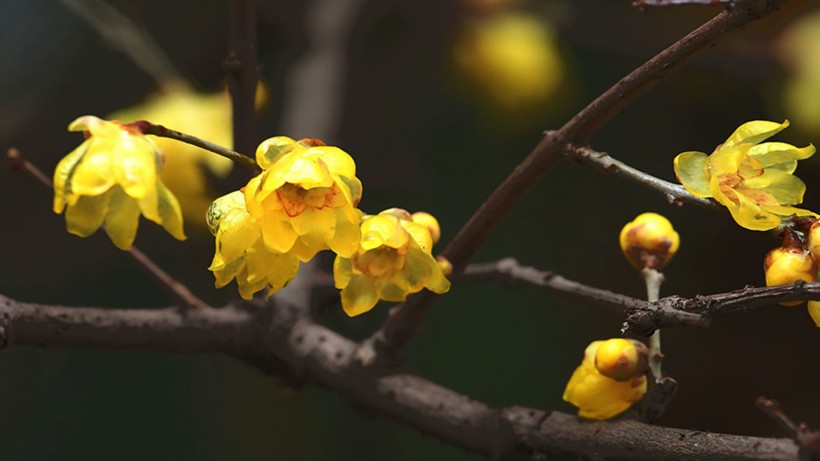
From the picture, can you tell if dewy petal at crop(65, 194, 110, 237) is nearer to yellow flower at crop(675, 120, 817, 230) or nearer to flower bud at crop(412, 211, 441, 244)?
flower bud at crop(412, 211, 441, 244)

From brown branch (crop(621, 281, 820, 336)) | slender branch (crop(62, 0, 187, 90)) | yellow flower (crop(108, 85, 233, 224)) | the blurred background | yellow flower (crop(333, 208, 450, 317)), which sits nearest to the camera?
brown branch (crop(621, 281, 820, 336))

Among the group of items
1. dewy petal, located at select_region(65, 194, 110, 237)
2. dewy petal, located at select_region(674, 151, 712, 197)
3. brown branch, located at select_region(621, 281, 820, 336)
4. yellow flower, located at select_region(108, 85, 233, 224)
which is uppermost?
yellow flower, located at select_region(108, 85, 233, 224)

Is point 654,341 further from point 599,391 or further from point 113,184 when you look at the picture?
point 113,184

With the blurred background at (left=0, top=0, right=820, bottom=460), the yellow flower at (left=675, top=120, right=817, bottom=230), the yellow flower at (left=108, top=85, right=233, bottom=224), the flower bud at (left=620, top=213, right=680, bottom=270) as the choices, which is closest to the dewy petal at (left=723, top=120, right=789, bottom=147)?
the yellow flower at (left=675, top=120, right=817, bottom=230)

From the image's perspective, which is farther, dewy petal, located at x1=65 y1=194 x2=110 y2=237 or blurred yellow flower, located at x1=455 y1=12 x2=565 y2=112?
blurred yellow flower, located at x1=455 y1=12 x2=565 y2=112

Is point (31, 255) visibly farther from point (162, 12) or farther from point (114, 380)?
point (162, 12)

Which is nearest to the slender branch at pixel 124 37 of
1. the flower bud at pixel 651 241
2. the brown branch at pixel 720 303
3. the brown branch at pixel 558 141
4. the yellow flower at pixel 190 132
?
the yellow flower at pixel 190 132

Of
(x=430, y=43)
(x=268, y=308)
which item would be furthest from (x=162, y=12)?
(x=268, y=308)
